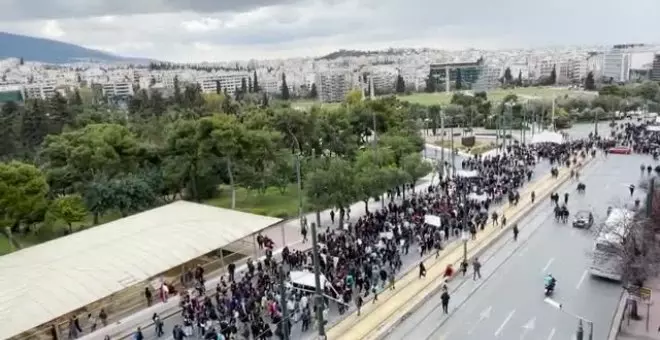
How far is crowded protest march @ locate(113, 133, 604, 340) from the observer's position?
21.3 m

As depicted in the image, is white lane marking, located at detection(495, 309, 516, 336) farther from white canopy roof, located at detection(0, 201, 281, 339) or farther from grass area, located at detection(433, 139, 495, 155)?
grass area, located at detection(433, 139, 495, 155)

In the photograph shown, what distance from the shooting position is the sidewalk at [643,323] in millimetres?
19547

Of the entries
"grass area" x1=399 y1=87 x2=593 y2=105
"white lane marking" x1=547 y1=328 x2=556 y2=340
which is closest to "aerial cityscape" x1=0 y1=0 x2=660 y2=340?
"white lane marking" x1=547 y1=328 x2=556 y2=340

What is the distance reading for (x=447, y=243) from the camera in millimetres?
30766

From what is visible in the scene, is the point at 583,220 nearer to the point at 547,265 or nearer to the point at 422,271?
the point at 547,265

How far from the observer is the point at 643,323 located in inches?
803

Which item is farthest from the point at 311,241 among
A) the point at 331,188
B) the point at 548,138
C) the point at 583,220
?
the point at 548,138

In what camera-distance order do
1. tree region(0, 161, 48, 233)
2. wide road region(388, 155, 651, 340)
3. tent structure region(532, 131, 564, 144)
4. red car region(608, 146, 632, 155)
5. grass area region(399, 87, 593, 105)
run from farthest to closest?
grass area region(399, 87, 593, 105), tent structure region(532, 131, 564, 144), red car region(608, 146, 632, 155), tree region(0, 161, 48, 233), wide road region(388, 155, 651, 340)

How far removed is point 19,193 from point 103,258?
38.8ft

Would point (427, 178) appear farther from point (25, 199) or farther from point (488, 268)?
point (25, 199)

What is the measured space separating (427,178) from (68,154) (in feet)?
98.0

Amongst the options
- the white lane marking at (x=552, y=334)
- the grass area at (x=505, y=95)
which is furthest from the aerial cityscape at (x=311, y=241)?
the grass area at (x=505, y=95)

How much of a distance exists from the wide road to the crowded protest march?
195 cm

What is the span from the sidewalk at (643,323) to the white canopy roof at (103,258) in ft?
54.1
